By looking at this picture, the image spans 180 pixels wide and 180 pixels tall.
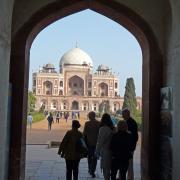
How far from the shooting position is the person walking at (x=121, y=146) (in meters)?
5.93

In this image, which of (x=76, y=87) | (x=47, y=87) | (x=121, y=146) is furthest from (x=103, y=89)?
(x=121, y=146)

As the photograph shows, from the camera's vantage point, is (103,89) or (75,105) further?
(103,89)

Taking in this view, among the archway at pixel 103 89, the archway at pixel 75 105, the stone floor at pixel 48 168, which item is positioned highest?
the archway at pixel 103 89

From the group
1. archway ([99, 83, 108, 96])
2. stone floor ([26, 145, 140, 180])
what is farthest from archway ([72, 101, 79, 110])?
stone floor ([26, 145, 140, 180])

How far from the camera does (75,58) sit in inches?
2943

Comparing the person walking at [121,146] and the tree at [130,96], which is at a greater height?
the tree at [130,96]

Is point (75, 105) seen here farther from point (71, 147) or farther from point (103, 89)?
point (71, 147)

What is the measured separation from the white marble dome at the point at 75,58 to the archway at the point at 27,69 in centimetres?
6716

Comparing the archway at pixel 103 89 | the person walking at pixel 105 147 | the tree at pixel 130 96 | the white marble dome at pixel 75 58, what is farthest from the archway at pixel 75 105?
the person walking at pixel 105 147

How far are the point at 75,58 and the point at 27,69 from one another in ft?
222

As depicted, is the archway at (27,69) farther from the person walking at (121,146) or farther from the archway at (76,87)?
the archway at (76,87)

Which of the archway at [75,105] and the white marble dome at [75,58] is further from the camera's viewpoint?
the archway at [75,105]

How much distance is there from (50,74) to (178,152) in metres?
75.0

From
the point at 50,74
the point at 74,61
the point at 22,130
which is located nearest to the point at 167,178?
the point at 22,130
